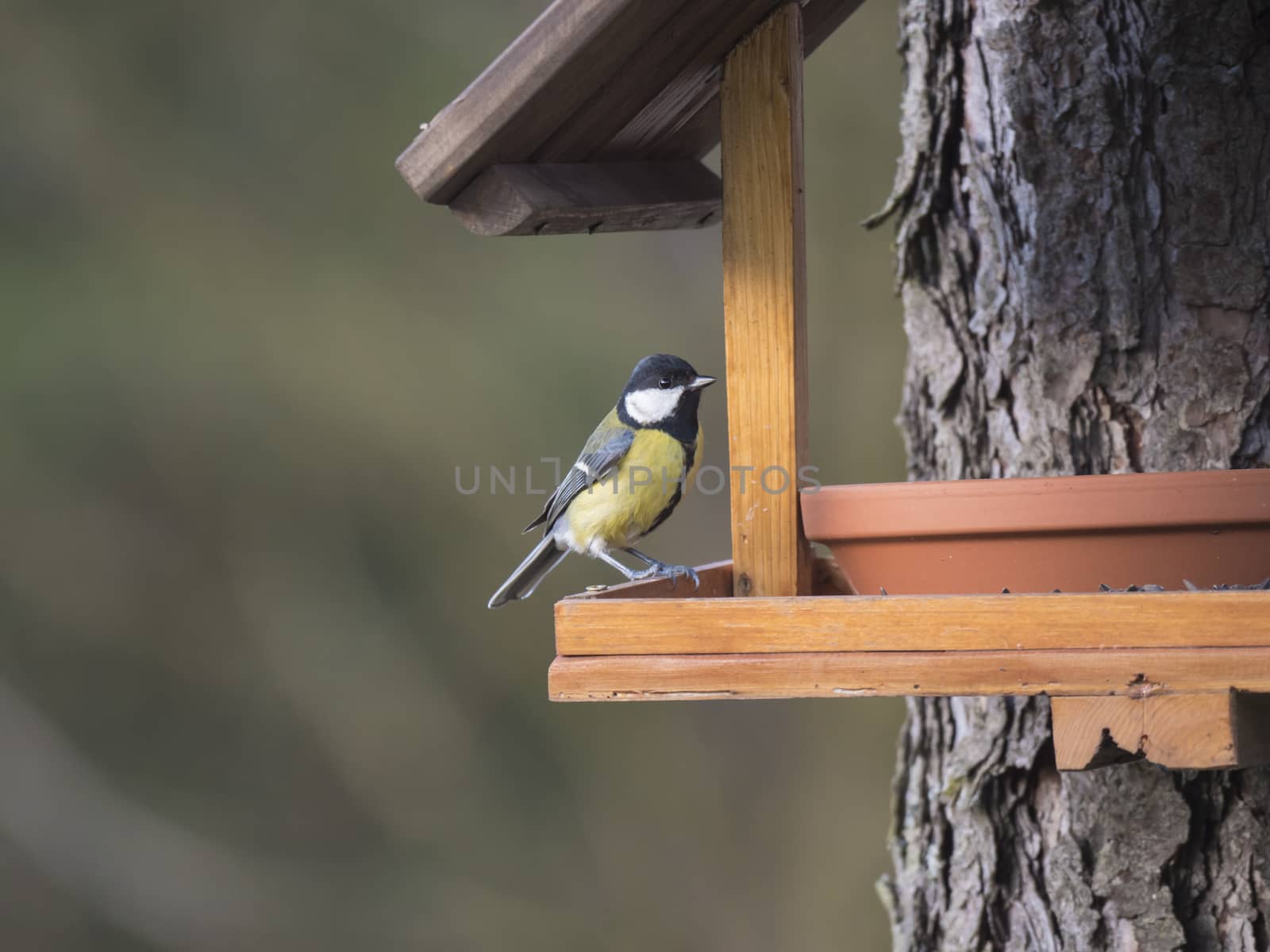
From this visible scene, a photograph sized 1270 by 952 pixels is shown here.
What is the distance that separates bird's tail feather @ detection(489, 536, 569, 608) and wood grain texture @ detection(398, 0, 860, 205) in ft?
2.87

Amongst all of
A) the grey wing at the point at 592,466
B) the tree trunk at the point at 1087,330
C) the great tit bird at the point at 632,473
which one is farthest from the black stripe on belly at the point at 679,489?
the tree trunk at the point at 1087,330

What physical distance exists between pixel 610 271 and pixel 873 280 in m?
1.16

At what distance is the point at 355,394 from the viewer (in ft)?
19.7

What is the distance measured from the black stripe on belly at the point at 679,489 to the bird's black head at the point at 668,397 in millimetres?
18

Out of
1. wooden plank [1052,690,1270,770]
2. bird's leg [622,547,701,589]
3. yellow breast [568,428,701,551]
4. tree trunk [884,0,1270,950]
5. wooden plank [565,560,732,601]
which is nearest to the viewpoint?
wooden plank [1052,690,1270,770]

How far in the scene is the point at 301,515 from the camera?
19.9ft

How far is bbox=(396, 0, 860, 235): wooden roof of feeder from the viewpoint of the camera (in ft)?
6.44

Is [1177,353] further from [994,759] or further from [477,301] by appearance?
[477,301]

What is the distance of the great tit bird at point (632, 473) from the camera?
271cm

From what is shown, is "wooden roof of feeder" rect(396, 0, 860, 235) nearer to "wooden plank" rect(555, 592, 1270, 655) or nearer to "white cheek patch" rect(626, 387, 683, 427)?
"white cheek patch" rect(626, 387, 683, 427)

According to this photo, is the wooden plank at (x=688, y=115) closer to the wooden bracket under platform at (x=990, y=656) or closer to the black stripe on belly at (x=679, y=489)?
the black stripe on belly at (x=679, y=489)

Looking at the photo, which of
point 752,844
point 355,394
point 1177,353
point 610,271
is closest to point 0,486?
point 355,394

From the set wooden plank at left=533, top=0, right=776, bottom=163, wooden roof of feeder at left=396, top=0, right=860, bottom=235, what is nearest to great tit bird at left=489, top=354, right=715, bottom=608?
wooden roof of feeder at left=396, top=0, right=860, bottom=235

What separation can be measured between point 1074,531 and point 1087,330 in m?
Answer: 0.84
